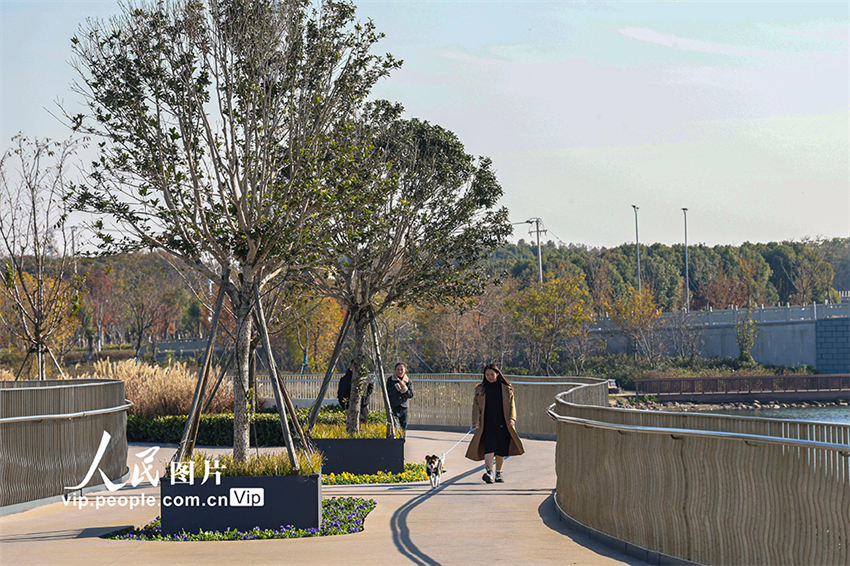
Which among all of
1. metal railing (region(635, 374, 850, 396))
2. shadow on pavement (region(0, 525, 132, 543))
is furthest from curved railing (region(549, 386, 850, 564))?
metal railing (region(635, 374, 850, 396))

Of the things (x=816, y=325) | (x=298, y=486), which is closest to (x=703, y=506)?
(x=298, y=486)

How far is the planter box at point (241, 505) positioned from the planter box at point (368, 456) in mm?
5896

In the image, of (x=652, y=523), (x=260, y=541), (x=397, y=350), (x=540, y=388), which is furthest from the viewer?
(x=397, y=350)

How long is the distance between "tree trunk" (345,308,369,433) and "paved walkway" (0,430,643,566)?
283cm

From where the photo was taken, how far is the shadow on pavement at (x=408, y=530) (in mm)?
9953

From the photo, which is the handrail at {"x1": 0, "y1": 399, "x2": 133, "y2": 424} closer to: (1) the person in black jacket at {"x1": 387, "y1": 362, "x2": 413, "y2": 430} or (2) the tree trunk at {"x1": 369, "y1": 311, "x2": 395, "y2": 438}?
(2) the tree trunk at {"x1": 369, "y1": 311, "x2": 395, "y2": 438}

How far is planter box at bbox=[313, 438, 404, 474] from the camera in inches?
689

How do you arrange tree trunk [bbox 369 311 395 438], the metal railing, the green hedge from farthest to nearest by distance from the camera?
the metal railing < the green hedge < tree trunk [bbox 369 311 395 438]

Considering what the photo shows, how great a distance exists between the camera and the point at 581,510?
1198 cm

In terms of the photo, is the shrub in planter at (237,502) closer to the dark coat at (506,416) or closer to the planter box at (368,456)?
the dark coat at (506,416)

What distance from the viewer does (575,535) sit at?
11641mm

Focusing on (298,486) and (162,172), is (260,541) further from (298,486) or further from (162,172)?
(162,172)

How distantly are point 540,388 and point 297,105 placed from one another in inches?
528

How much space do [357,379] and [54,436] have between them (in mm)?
5991
